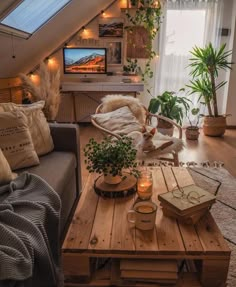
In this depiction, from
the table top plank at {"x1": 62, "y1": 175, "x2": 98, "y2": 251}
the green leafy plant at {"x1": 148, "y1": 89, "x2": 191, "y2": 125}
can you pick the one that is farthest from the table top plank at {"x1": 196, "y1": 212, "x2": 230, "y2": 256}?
the green leafy plant at {"x1": 148, "y1": 89, "x2": 191, "y2": 125}

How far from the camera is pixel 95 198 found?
1495 mm

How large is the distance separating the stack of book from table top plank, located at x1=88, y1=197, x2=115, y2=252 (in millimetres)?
272

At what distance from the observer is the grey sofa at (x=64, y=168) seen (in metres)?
1.77

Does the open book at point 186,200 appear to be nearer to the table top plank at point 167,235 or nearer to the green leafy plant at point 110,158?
the table top plank at point 167,235

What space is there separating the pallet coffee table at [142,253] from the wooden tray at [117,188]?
18cm

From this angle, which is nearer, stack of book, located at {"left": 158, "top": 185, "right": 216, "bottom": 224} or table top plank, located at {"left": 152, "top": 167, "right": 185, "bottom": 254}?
table top plank, located at {"left": 152, "top": 167, "right": 185, "bottom": 254}

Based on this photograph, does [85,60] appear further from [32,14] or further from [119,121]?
[119,121]

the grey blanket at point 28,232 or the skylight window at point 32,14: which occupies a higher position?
the skylight window at point 32,14

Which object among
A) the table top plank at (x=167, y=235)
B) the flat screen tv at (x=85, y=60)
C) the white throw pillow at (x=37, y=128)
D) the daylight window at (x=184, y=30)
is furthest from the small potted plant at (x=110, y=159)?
the daylight window at (x=184, y=30)

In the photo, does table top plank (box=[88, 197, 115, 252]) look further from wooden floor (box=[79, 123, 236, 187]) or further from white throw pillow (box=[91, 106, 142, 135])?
wooden floor (box=[79, 123, 236, 187])

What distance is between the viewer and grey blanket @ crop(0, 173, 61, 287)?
1.05 m

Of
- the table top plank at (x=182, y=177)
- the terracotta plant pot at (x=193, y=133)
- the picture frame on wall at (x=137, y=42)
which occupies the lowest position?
the terracotta plant pot at (x=193, y=133)

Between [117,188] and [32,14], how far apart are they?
2307 mm

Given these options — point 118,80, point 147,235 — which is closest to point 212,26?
point 118,80
